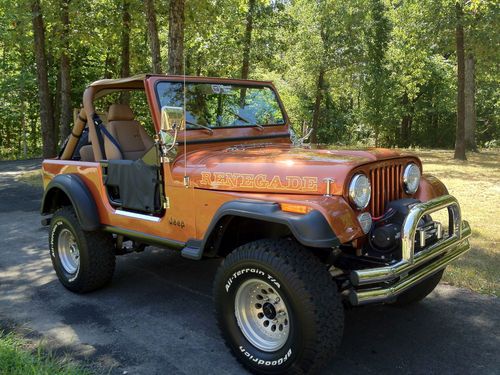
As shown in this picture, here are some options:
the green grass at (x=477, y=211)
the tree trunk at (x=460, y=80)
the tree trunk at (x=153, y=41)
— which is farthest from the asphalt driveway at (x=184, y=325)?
the tree trunk at (x=460, y=80)

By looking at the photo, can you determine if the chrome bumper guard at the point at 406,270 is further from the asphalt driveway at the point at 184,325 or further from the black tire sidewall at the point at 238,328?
the asphalt driveway at the point at 184,325

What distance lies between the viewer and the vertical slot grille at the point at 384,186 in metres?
3.26

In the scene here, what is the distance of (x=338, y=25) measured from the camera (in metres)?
21.5

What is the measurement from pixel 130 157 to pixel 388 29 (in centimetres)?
2405

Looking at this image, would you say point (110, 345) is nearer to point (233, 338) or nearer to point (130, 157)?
point (233, 338)

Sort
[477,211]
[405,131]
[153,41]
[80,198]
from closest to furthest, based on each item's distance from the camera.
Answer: [80,198], [477,211], [153,41], [405,131]

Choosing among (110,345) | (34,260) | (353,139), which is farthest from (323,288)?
(353,139)

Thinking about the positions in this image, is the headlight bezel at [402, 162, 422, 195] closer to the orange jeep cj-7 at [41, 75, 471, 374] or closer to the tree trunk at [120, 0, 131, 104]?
the orange jeep cj-7 at [41, 75, 471, 374]

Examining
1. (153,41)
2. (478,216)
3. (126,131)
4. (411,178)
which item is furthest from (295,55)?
(411,178)

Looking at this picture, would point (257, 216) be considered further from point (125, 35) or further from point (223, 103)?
point (125, 35)

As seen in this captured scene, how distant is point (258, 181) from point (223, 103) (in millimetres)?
1424

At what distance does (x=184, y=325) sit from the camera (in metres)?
3.86

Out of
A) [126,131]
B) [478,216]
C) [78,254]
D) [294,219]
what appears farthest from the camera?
[478,216]

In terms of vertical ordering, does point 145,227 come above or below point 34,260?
above
